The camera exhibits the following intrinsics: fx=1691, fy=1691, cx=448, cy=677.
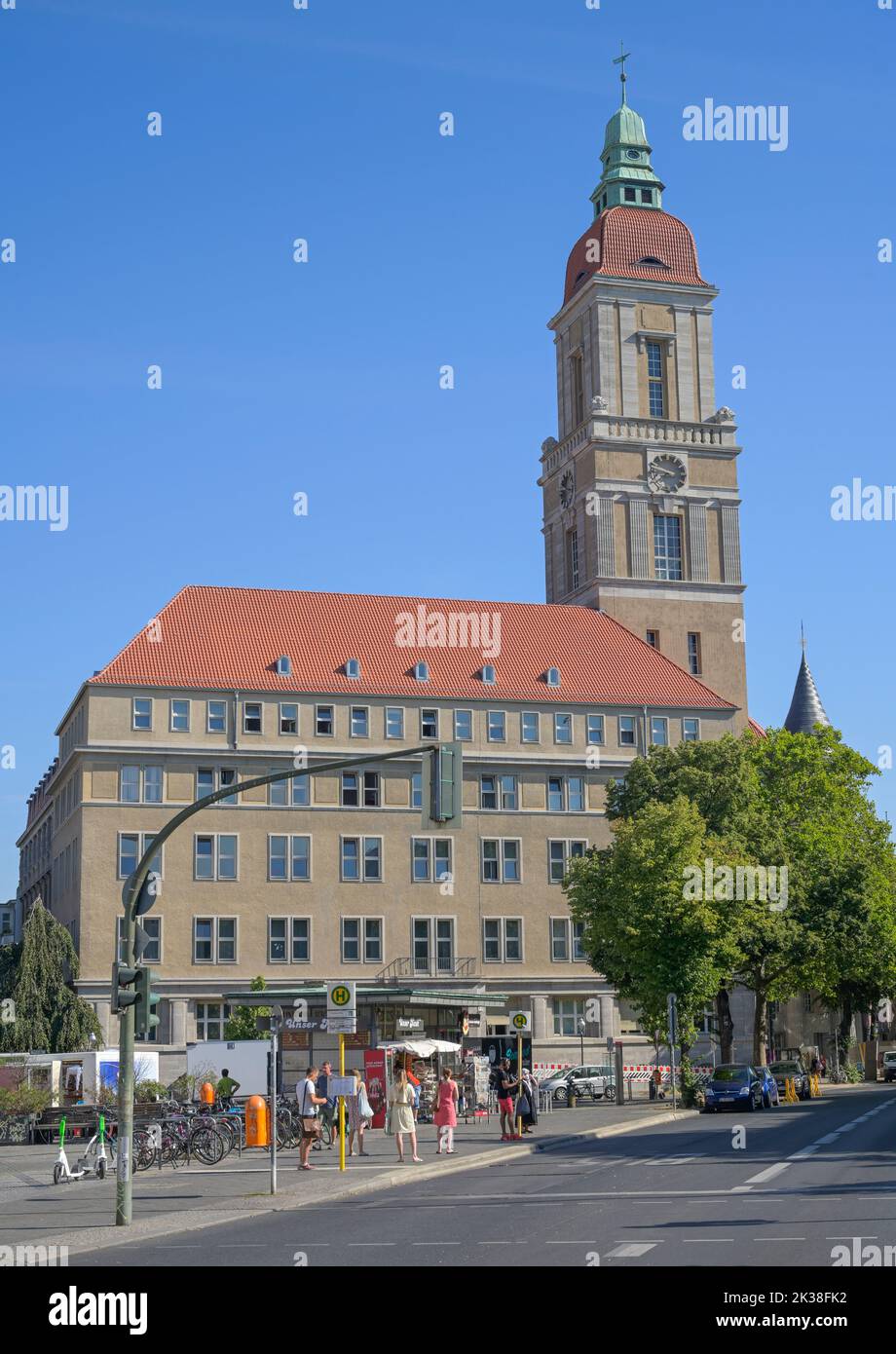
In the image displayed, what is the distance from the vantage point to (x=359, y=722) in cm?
7775

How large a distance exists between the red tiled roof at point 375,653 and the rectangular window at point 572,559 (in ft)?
18.3

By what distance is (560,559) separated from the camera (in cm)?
9538

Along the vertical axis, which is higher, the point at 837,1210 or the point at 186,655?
the point at 186,655

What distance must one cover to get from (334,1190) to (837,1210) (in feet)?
31.4

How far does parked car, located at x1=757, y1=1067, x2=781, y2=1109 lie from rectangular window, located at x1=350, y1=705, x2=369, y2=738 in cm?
2826

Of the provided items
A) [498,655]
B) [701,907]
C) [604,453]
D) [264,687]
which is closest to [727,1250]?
[701,907]

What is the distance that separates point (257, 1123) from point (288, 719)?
44733mm

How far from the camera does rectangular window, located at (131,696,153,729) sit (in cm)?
7388

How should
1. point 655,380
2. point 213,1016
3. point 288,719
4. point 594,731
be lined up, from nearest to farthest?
point 213,1016 < point 288,719 < point 594,731 < point 655,380

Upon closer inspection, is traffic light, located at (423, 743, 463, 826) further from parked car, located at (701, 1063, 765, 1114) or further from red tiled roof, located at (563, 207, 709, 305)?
red tiled roof, located at (563, 207, 709, 305)

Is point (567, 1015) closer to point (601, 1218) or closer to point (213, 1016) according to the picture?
point (213, 1016)

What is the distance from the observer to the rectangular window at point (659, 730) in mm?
82000

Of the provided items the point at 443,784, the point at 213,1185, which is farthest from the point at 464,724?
the point at 443,784

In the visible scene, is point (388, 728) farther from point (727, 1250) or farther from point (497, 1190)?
point (727, 1250)
